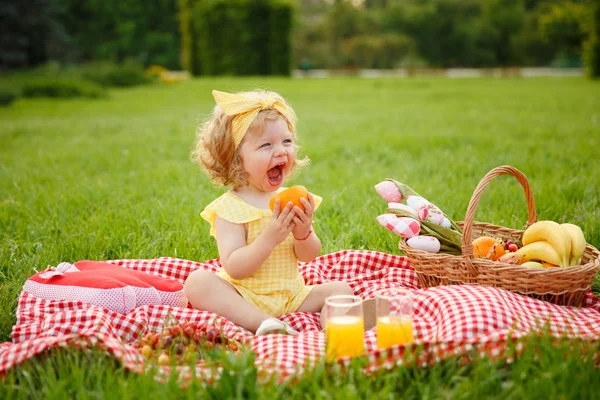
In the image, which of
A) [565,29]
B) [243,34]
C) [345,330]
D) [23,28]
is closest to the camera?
[345,330]

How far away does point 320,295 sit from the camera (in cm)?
257

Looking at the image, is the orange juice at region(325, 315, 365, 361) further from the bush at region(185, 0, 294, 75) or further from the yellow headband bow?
the bush at region(185, 0, 294, 75)

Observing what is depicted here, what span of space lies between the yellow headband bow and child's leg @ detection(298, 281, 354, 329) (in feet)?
2.27

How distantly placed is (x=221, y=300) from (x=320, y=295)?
42 centimetres

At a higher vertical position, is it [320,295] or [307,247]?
[307,247]

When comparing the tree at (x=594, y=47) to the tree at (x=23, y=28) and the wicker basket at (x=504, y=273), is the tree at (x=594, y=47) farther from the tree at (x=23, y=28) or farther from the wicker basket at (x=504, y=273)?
the wicker basket at (x=504, y=273)

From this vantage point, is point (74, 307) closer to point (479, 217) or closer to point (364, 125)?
point (479, 217)

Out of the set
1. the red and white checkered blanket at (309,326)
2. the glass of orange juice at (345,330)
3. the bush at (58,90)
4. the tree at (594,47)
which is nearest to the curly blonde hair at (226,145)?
the red and white checkered blanket at (309,326)

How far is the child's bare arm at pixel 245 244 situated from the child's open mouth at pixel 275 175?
221 mm

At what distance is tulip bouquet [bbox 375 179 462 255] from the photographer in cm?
259

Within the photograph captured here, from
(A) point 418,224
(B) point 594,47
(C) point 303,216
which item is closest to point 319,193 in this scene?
(A) point 418,224

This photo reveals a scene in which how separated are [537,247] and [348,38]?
119ft

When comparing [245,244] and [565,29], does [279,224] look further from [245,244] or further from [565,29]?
[565,29]

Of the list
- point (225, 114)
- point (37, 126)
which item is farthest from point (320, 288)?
point (37, 126)
